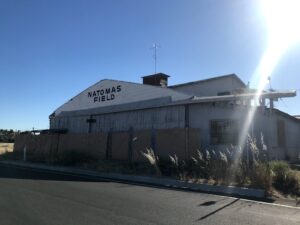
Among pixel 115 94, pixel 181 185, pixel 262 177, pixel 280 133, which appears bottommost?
pixel 181 185

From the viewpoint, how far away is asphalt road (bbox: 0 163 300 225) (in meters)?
8.02

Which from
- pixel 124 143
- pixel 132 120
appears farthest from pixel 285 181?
pixel 132 120

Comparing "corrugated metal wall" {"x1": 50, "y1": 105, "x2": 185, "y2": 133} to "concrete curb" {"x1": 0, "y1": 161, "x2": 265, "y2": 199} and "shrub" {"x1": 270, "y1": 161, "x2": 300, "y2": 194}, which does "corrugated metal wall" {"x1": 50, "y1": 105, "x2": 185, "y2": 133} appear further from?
"shrub" {"x1": 270, "y1": 161, "x2": 300, "y2": 194}

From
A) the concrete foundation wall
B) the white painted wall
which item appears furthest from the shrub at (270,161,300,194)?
the white painted wall

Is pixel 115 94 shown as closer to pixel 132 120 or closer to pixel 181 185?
pixel 132 120

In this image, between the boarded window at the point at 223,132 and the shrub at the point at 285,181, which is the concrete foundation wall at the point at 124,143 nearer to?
the boarded window at the point at 223,132

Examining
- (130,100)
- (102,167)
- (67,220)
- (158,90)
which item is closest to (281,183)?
(67,220)

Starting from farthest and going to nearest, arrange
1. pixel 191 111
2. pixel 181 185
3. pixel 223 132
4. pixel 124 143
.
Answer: pixel 124 143
pixel 191 111
pixel 223 132
pixel 181 185

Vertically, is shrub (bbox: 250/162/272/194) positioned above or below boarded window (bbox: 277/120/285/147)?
below

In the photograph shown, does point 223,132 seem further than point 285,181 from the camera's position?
Yes

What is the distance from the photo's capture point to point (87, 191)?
12203mm

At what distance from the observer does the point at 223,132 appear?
21656 millimetres

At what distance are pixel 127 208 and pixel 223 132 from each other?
13.3 m

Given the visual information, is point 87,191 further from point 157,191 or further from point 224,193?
point 224,193
